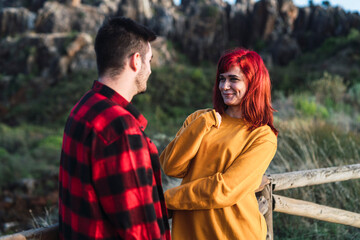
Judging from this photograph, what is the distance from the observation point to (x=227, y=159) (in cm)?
183

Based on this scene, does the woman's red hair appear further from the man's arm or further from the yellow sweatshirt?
the man's arm

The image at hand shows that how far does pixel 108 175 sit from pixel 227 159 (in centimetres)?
85

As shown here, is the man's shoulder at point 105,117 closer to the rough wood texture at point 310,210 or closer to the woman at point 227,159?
the woman at point 227,159

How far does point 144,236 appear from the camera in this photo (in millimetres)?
1188

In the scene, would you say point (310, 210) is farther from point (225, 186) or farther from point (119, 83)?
point (119, 83)

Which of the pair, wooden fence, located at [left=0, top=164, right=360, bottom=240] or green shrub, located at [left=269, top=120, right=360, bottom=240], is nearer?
wooden fence, located at [left=0, top=164, right=360, bottom=240]

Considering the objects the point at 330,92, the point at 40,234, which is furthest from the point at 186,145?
the point at 330,92

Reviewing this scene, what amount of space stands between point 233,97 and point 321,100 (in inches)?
353

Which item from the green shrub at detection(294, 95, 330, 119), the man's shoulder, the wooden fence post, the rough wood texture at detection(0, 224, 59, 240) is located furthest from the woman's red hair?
the green shrub at detection(294, 95, 330, 119)

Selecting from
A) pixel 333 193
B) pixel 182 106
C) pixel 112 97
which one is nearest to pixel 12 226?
pixel 333 193

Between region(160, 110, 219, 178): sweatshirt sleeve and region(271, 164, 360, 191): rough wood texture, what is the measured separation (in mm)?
852

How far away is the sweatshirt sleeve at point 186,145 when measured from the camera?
1831 millimetres

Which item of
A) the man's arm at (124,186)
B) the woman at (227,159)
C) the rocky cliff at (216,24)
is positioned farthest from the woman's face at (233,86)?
the rocky cliff at (216,24)

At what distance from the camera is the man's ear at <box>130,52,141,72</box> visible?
1.35 m
